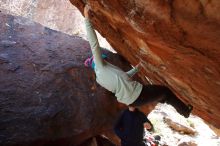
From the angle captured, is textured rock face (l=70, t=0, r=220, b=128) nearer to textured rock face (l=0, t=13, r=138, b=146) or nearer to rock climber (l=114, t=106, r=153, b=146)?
rock climber (l=114, t=106, r=153, b=146)

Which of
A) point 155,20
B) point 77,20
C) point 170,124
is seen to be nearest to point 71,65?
point 155,20

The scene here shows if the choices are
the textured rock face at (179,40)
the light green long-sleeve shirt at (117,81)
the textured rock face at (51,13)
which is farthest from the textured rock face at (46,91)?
the textured rock face at (51,13)

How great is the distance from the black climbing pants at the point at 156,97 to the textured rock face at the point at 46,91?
193 cm

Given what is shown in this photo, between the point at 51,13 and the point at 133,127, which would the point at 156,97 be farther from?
the point at 51,13

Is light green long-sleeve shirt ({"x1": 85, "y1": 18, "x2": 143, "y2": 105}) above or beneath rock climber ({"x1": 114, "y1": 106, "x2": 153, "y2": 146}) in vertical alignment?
above

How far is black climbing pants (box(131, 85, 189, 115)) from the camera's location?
15.5 feet

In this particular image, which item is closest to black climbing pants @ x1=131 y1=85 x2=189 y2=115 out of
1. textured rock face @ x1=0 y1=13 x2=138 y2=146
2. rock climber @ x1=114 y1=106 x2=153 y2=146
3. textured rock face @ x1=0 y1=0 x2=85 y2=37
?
rock climber @ x1=114 y1=106 x2=153 y2=146

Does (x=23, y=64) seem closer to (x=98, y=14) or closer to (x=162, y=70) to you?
(x=98, y=14)

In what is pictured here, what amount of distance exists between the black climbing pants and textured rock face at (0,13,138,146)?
1.93 metres

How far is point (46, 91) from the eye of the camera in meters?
6.13

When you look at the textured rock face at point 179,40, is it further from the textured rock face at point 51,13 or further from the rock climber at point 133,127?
the textured rock face at point 51,13

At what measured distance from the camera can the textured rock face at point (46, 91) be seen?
5.79 metres

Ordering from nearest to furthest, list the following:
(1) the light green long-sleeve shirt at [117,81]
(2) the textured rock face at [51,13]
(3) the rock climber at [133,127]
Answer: (1) the light green long-sleeve shirt at [117,81] → (3) the rock climber at [133,127] → (2) the textured rock face at [51,13]

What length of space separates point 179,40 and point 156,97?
5.94 feet
